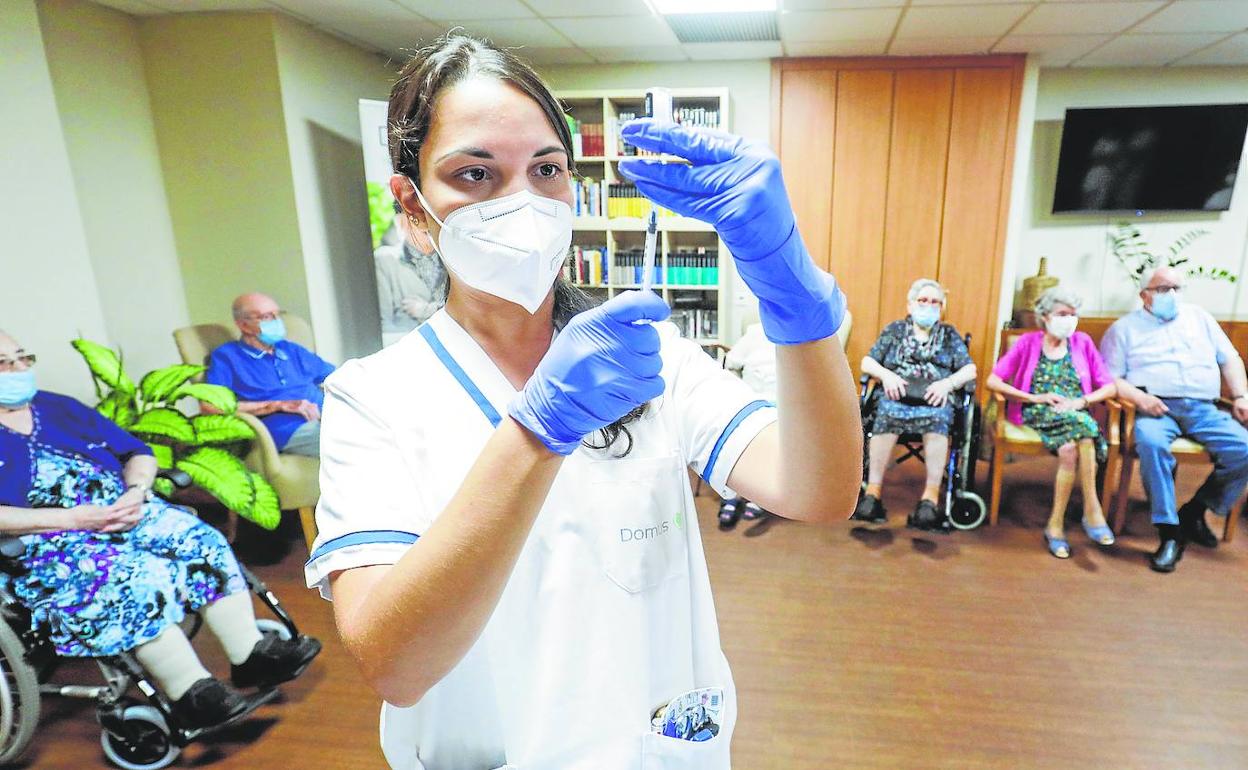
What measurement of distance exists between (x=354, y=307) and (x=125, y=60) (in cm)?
164

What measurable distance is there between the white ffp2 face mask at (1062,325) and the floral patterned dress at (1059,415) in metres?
0.12

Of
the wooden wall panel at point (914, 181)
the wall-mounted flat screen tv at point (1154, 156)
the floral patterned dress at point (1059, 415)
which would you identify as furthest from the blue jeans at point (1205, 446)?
the wall-mounted flat screen tv at point (1154, 156)

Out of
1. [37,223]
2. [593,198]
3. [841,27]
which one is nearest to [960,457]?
[841,27]

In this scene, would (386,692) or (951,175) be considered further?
(951,175)

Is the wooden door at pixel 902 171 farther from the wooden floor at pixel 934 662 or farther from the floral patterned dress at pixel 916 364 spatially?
the wooden floor at pixel 934 662

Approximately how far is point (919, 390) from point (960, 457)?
0.38 metres

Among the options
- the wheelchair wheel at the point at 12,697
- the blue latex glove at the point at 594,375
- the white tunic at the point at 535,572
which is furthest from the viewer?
the wheelchair wheel at the point at 12,697

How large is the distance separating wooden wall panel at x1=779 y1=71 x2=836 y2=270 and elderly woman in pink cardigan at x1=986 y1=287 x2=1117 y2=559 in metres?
1.45

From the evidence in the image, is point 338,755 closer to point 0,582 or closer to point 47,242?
point 0,582

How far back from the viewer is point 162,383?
2.61 meters

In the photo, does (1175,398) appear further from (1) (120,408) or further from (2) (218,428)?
(1) (120,408)

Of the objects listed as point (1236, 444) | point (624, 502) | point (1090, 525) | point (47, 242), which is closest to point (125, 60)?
point (47, 242)

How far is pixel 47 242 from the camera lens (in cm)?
256

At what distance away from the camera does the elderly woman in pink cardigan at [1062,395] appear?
305 cm
